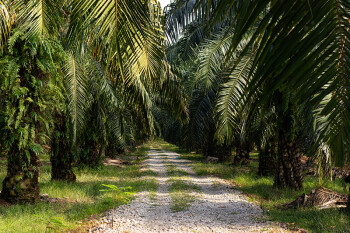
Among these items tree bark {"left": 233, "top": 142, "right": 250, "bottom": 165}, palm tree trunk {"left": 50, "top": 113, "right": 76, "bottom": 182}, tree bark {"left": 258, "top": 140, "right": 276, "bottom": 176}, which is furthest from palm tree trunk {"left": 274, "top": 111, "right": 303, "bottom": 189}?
tree bark {"left": 233, "top": 142, "right": 250, "bottom": 165}

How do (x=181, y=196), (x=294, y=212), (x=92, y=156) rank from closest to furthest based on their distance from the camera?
(x=294, y=212) < (x=181, y=196) < (x=92, y=156)

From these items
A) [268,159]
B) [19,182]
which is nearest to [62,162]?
[19,182]

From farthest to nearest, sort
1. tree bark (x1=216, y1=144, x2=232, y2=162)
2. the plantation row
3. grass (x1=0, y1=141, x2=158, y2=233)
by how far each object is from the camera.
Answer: tree bark (x1=216, y1=144, x2=232, y2=162) → grass (x1=0, y1=141, x2=158, y2=233) → the plantation row

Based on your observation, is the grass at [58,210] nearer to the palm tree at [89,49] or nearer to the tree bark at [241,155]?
the palm tree at [89,49]

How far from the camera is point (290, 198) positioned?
820cm

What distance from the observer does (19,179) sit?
6512 millimetres

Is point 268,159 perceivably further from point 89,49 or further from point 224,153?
point 89,49

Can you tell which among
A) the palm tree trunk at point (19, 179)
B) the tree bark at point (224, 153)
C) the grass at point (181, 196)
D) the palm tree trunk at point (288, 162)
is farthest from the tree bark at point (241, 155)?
the palm tree trunk at point (19, 179)

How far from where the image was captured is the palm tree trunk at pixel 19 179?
6.49m

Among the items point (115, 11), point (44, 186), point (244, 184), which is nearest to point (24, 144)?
point (44, 186)

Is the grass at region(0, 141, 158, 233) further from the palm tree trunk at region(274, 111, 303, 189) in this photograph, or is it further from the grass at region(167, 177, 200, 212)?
the palm tree trunk at region(274, 111, 303, 189)

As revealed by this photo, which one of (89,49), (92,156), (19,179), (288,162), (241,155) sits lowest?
(92,156)

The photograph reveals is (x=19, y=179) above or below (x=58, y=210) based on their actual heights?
above

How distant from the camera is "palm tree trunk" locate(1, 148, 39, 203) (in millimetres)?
6488
